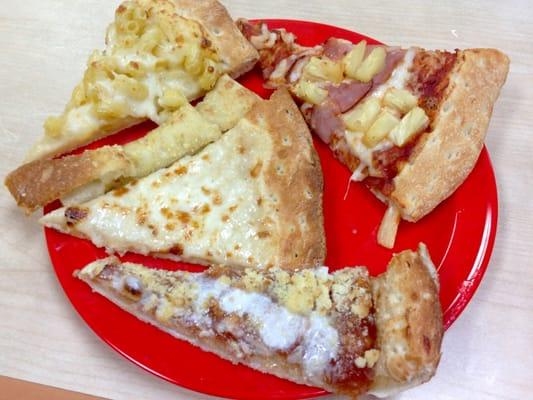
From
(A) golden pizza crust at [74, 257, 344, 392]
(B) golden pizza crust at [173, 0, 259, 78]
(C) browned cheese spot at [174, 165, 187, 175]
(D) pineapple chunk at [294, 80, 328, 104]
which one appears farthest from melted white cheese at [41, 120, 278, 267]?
(B) golden pizza crust at [173, 0, 259, 78]

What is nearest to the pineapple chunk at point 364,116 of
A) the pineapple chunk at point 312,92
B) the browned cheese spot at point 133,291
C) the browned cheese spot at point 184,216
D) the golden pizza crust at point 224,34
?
the pineapple chunk at point 312,92

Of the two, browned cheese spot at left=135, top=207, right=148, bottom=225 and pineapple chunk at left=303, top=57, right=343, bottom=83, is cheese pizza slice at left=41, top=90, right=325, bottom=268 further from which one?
pineapple chunk at left=303, top=57, right=343, bottom=83

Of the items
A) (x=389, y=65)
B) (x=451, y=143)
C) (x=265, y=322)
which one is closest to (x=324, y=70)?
(x=389, y=65)

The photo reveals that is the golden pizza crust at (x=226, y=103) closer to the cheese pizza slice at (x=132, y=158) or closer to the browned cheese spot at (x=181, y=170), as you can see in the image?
the cheese pizza slice at (x=132, y=158)

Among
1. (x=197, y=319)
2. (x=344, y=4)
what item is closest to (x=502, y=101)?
(x=344, y=4)

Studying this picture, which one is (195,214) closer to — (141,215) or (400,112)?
(141,215)

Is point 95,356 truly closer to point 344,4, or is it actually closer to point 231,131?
point 231,131

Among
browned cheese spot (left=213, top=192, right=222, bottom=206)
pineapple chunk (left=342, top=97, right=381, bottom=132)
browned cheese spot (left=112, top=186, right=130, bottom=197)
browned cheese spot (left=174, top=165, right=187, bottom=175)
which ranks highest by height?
pineapple chunk (left=342, top=97, right=381, bottom=132)
